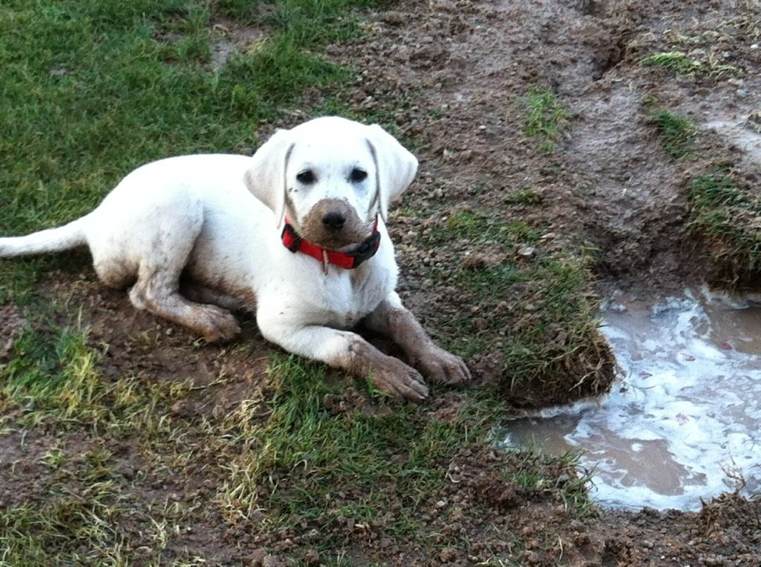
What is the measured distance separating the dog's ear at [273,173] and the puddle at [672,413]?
1333mm

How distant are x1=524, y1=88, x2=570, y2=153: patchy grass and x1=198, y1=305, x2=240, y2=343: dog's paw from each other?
7.11 ft

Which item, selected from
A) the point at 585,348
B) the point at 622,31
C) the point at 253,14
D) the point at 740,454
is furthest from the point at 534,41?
the point at 740,454

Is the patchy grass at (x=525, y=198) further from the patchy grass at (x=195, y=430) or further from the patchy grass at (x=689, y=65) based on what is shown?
the patchy grass at (x=689, y=65)

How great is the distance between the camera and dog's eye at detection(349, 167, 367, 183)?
4.05 metres

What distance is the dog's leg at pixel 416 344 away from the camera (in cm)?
442

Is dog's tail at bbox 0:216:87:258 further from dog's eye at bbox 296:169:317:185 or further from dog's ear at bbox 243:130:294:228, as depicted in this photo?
dog's eye at bbox 296:169:317:185

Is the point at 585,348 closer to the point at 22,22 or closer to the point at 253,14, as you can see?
the point at 253,14

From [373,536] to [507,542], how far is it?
0.47m

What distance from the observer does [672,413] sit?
4.57 m

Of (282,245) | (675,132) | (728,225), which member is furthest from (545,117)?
(282,245)

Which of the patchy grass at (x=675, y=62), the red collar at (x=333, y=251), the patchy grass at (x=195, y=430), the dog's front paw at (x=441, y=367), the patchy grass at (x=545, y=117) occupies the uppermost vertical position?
the patchy grass at (x=675, y=62)

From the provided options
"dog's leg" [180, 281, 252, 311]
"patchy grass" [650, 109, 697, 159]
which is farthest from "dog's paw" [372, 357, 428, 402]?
"patchy grass" [650, 109, 697, 159]

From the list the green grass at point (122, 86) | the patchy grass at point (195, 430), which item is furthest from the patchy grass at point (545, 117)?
the green grass at point (122, 86)

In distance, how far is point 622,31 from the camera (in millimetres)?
6867
